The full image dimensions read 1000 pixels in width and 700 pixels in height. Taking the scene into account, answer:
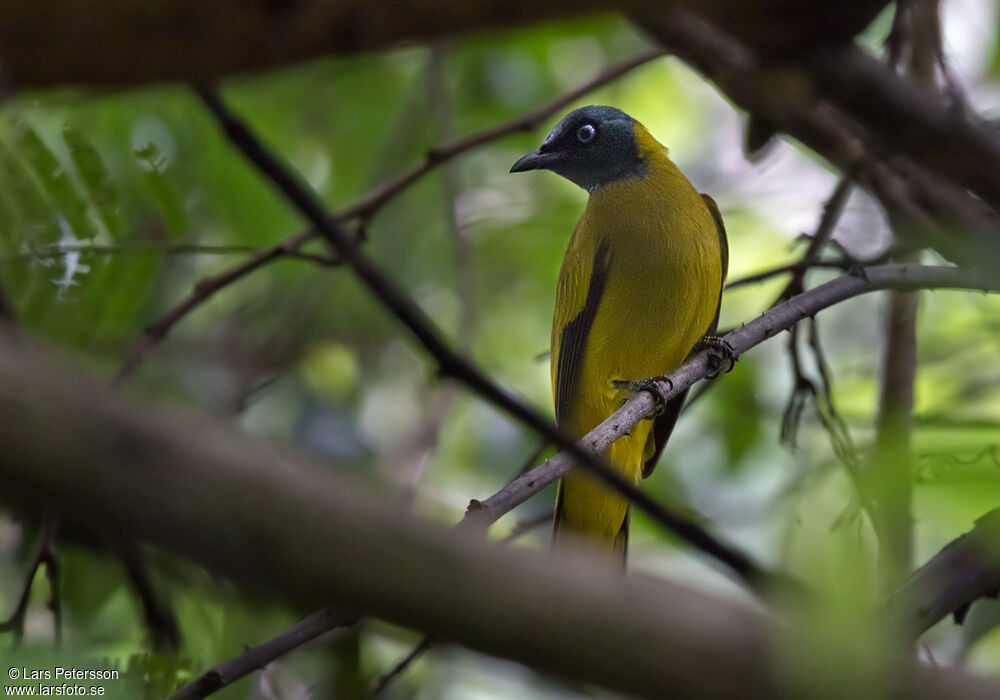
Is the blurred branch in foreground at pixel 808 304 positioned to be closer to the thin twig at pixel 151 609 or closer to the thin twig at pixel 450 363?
the thin twig at pixel 450 363

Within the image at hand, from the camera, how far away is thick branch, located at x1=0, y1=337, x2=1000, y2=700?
0.71 metres

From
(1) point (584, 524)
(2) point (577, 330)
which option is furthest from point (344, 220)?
(1) point (584, 524)

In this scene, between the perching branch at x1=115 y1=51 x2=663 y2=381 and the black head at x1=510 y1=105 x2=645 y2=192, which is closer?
the perching branch at x1=115 y1=51 x2=663 y2=381

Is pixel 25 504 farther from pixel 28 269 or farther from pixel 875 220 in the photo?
pixel 875 220

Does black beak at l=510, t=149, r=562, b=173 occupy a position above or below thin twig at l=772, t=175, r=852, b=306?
above

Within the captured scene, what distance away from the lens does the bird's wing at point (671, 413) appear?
174 inches

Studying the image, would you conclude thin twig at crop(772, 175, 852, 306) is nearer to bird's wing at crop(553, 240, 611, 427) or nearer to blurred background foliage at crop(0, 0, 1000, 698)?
blurred background foliage at crop(0, 0, 1000, 698)

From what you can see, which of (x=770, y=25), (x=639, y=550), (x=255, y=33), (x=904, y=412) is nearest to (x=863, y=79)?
(x=770, y=25)

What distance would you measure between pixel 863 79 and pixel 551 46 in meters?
5.04

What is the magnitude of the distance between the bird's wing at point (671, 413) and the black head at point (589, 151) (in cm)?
50

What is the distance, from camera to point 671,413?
4.43 metres

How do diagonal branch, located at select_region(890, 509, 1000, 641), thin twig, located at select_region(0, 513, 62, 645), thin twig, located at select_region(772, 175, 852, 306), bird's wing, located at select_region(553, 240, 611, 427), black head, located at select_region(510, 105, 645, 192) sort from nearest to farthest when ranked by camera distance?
1. diagonal branch, located at select_region(890, 509, 1000, 641)
2. thin twig, located at select_region(0, 513, 62, 645)
3. thin twig, located at select_region(772, 175, 852, 306)
4. bird's wing, located at select_region(553, 240, 611, 427)
5. black head, located at select_region(510, 105, 645, 192)

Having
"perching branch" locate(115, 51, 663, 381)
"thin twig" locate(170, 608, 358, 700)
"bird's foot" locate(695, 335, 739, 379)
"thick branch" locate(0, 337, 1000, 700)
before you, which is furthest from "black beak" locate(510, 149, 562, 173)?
"thick branch" locate(0, 337, 1000, 700)

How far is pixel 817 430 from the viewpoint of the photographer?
486 centimetres
